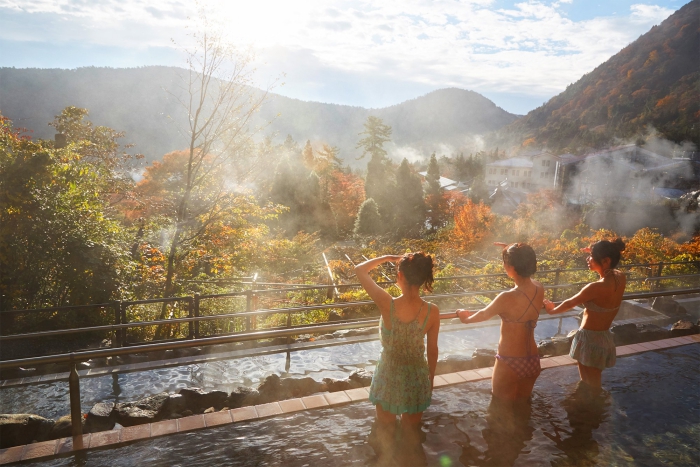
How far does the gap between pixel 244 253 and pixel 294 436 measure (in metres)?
16.5

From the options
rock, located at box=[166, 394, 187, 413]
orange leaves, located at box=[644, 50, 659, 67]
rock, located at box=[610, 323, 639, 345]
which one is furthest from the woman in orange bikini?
orange leaves, located at box=[644, 50, 659, 67]

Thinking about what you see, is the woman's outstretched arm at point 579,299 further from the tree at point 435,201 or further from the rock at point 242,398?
the tree at point 435,201

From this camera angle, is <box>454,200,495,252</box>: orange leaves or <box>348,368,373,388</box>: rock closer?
<box>348,368,373,388</box>: rock

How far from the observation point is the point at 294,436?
12.1ft

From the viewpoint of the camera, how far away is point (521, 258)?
3.40 metres

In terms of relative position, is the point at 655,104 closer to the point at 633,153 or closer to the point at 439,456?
the point at 633,153

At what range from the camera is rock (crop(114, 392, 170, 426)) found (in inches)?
161

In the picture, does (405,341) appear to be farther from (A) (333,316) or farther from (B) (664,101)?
(B) (664,101)

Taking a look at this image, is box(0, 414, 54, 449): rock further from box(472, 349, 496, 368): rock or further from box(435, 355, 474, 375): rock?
box(472, 349, 496, 368): rock

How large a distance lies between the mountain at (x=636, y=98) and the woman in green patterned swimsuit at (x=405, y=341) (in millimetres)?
65689

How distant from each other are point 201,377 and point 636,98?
8550 centimetres

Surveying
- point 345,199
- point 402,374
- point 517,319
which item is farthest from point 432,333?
point 345,199

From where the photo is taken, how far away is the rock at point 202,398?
4.52 metres

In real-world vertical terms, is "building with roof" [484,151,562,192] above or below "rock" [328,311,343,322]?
above
